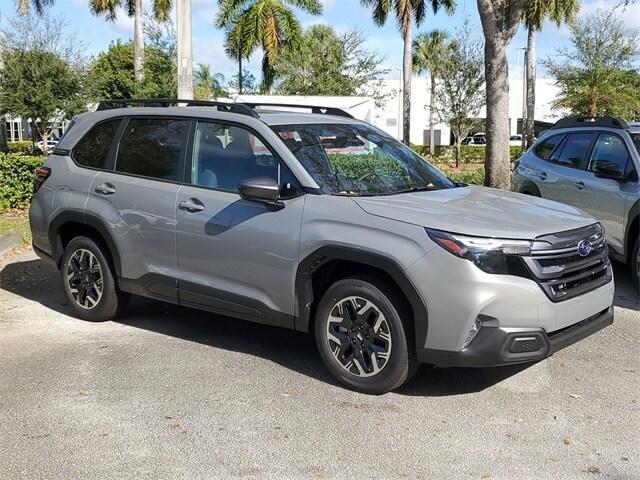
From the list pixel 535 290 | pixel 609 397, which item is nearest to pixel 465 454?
pixel 535 290

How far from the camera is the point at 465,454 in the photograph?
3781 millimetres

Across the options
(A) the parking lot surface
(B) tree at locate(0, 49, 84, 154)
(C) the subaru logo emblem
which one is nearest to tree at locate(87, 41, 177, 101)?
(B) tree at locate(0, 49, 84, 154)

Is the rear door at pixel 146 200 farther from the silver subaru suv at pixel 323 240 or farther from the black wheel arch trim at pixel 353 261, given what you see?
the black wheel arch trim at pixel 353 261

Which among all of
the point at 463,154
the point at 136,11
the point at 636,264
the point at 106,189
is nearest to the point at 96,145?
the point at 106,189

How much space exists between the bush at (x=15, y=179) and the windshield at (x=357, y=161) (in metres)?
8.61

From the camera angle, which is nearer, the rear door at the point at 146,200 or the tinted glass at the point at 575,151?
the rear door at the point at 146,200

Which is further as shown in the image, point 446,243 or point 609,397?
point 609,397

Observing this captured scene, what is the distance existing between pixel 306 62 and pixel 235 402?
1258 inches

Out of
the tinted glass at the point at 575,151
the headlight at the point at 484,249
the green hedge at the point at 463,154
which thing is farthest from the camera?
the green hedge at the point at 463,154

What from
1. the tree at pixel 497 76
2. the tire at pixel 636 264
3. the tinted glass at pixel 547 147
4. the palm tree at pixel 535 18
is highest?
the palm tree at pixel 535 18

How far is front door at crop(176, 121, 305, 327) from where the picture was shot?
4.80 metres

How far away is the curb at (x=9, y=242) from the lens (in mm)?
9441

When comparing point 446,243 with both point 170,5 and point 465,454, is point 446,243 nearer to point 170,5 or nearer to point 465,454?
point 465,454

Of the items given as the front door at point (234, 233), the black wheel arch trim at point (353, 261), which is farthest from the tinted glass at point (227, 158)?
the black wheel arch trim at point (353, 261)
